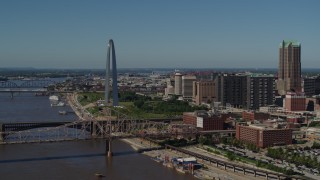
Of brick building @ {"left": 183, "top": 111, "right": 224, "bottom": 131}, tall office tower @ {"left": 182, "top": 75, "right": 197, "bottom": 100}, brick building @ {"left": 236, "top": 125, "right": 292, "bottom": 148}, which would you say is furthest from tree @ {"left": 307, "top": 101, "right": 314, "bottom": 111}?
tall office tower @ {"left": 182, "top": 75, "right": 197, "bottom": 100}

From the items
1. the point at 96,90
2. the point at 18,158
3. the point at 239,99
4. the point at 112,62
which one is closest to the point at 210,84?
the point at 239,99

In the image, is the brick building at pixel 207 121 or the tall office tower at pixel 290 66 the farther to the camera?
the tall office tower at pixel 290 66

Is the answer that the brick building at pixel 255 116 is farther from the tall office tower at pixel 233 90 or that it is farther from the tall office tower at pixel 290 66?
the tall office tower at pixel 290 66

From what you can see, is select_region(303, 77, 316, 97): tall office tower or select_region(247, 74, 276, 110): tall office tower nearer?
select_region(247, 74, 276, 110): tall office tower

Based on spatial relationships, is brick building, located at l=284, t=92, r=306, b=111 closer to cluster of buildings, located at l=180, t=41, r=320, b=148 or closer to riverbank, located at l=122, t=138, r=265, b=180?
cluster of buildings, located at l=180, t=41, r=320, b=148

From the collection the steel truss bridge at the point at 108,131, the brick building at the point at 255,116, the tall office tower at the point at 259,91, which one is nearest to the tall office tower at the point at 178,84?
the tall office tower at the point at 259,91

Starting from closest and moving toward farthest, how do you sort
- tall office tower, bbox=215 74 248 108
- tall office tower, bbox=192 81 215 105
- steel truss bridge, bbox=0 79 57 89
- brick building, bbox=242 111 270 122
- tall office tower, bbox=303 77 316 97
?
brick building, bbox=242 111 270 122, tall office tower, bbox=215 74 248 108, tall office tower, bbox=192 81 215 105, tall office tower, bbox=303 77 316 97, steel truss bridge, bbox=0 79 57 89

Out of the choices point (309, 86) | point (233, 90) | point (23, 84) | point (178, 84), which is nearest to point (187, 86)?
point (178, 84)
